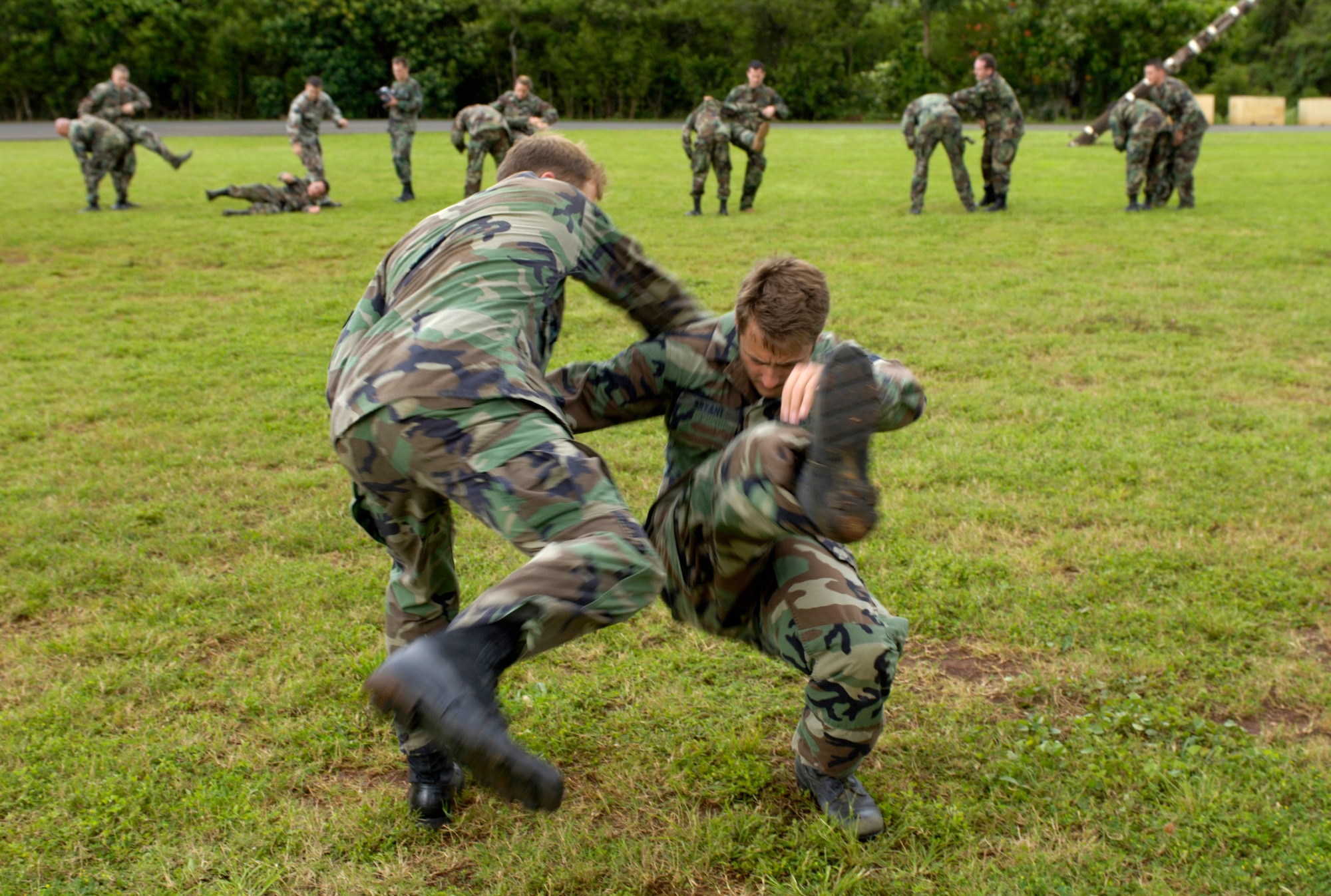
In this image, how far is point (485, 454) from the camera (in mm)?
2693

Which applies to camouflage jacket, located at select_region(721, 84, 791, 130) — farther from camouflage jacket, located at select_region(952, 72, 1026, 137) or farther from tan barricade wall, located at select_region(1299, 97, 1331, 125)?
tan barricade wall, located at select_region(1299, 97, 1331, 125)

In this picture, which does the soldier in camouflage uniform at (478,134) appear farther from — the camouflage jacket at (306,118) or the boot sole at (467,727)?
the boot sole at (467,727)

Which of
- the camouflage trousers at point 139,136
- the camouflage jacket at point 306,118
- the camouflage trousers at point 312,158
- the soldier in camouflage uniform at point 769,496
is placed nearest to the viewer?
the soldier in camouflage uniform at point 769,496

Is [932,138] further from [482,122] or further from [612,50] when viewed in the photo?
[612,50]

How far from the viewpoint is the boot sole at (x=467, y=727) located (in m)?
2.28

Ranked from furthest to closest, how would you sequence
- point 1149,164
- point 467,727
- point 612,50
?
1. point 612,50
2. point 1149,164
3. point 467,727

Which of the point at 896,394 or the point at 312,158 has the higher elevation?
the point at 312,158

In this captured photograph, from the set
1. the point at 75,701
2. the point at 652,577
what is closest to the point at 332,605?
the point at 75,701

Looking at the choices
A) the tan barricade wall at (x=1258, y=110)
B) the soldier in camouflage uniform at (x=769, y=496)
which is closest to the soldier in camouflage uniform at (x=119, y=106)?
the soldier in camouflage uniform at (x=769, y=496)

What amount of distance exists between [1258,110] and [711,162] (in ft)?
107

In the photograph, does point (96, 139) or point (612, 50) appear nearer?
point (96, 139)

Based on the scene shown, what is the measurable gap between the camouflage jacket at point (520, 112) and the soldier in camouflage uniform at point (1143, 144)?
883 cm

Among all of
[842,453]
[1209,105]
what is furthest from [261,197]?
[1209,105]

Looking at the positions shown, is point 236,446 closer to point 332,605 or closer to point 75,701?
point 332,605
